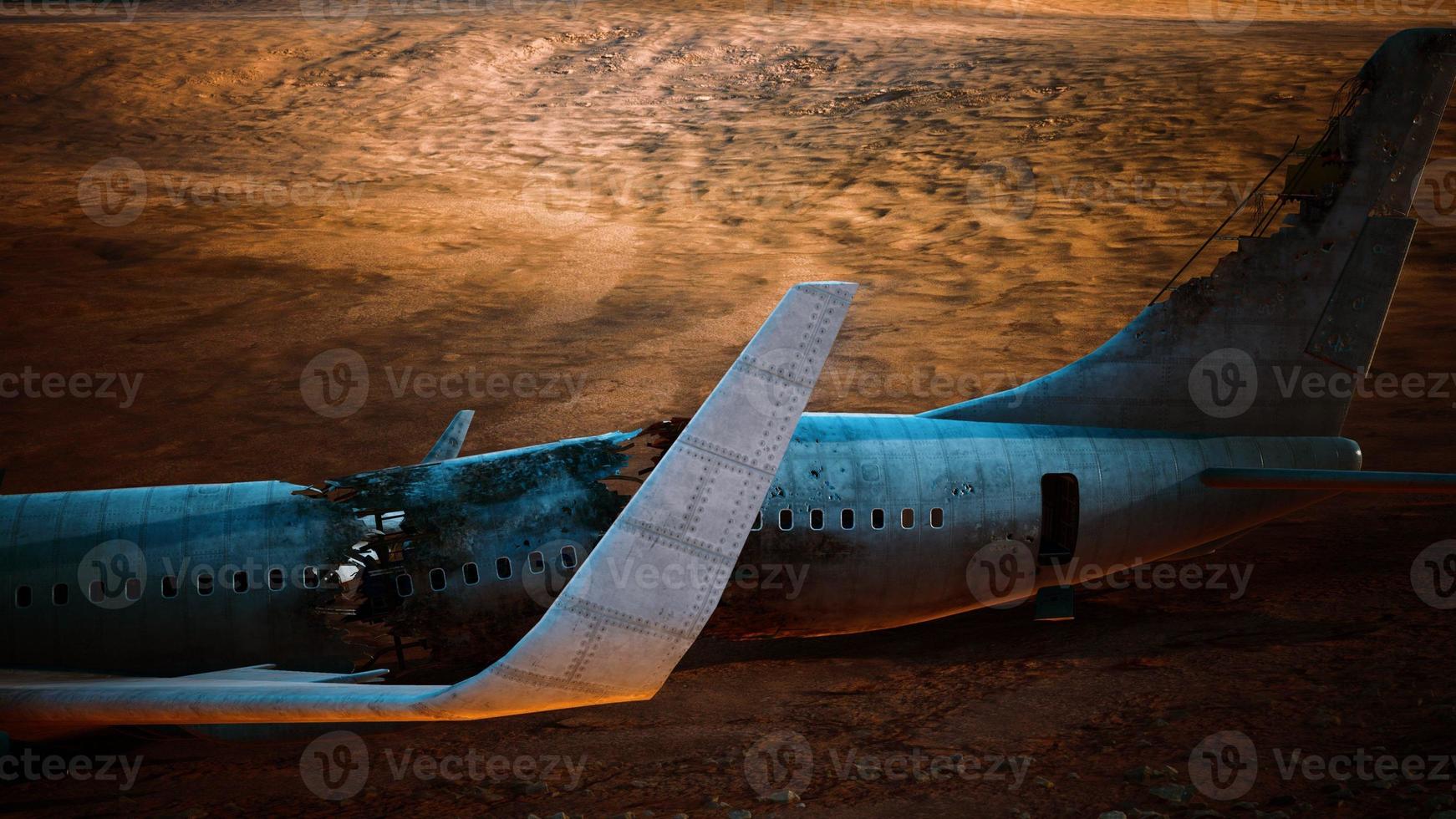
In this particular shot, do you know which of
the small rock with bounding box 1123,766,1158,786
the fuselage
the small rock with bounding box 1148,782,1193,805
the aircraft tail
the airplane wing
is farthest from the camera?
the aircraft tail

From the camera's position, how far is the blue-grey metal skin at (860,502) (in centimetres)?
1340

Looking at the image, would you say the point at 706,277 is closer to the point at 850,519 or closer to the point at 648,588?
the point at 850,519

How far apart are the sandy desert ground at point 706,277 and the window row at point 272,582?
1998 millimetres

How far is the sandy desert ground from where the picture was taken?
12883mm

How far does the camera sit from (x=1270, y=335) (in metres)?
16.0

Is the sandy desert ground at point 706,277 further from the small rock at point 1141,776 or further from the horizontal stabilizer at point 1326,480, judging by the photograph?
the horizontal stabilizer at point 1326,480

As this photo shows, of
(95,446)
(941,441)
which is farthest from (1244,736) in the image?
(95,446)

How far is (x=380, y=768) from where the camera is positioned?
12.9 m

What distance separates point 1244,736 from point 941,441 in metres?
5.13

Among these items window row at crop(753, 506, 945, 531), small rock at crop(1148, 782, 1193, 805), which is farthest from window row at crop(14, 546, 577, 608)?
small rock at crop(1148, 782, 1193, 805)

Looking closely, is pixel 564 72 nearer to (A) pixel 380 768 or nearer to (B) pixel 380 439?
(B) pixel 380 439

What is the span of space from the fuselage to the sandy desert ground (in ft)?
4.21

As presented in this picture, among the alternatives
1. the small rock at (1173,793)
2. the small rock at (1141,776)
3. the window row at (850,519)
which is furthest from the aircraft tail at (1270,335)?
the small rock at (1173,793)

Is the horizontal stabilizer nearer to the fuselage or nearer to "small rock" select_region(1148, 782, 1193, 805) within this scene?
the fuselage
